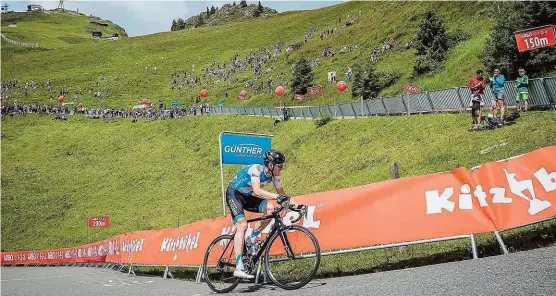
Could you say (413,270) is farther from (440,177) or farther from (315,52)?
(315,52)

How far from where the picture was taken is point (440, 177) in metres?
9.10

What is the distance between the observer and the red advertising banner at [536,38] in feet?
59.0

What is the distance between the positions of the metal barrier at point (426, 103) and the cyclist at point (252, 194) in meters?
18.2

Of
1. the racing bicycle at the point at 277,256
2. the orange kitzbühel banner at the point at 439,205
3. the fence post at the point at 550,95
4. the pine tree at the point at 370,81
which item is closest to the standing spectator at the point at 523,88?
the fence post at the point at 550,95

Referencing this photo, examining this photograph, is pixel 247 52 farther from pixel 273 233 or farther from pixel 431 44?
pixel 273 233

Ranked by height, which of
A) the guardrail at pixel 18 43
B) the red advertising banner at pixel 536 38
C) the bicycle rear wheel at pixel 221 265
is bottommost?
the bicycle rear wheel at pixel 221 265

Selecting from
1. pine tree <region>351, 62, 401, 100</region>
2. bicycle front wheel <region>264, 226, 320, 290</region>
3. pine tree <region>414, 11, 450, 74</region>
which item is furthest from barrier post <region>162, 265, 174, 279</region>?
pine tree <region>414, 11, 450, 74</region>

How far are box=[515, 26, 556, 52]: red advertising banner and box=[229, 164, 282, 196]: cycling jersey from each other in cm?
1302

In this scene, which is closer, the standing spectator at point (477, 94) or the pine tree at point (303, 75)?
the standing spectator at point (477, 94)

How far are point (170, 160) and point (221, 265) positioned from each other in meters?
46.2

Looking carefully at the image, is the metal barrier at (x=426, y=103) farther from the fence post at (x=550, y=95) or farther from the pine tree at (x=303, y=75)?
the pine tree at (x=303, y=75)

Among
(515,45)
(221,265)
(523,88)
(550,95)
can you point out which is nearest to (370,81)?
(515,45)

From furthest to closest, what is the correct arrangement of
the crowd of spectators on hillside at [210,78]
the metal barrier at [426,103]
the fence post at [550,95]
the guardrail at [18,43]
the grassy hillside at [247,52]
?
the guardrail at [18,43] < the crowd of spectators on hillside at [210,78] < the grassy hillside at [247,52] < the metal barrier at [426,103] < the fence post at [550,95]

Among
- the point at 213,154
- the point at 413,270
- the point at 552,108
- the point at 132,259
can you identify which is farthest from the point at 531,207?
the point at 213,154
